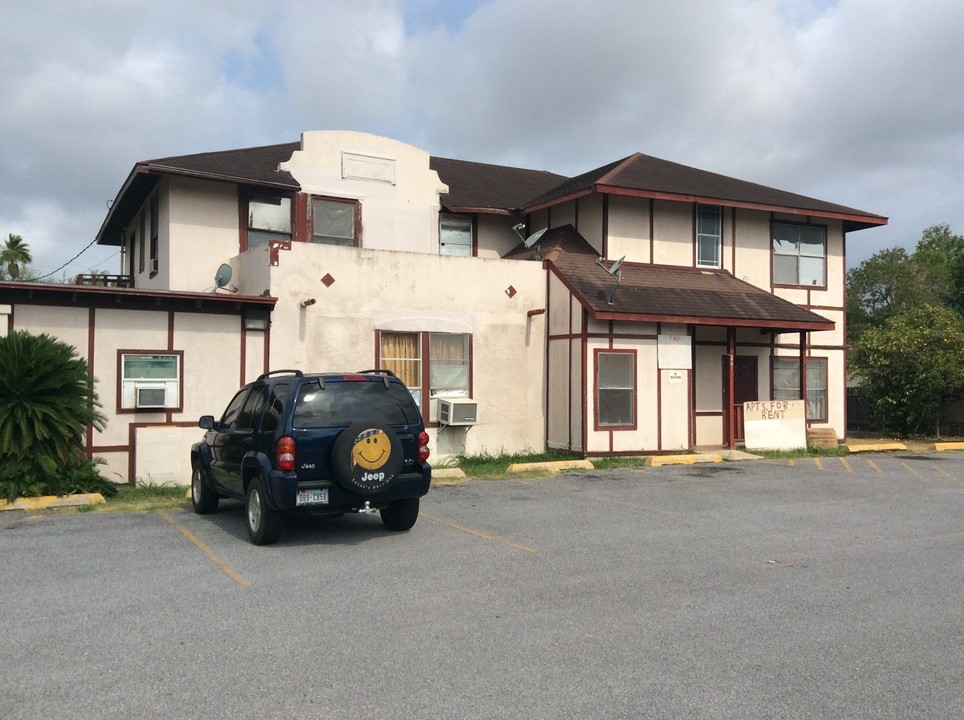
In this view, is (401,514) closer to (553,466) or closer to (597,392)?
(553,466)

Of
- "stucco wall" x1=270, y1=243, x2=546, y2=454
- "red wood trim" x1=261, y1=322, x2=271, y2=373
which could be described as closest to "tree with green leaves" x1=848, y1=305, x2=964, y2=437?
"stucco wall" x1=270, y1=243, x2=546, y2=454

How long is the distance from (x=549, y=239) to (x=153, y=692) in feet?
56.9

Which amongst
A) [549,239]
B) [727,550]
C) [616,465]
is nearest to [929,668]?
[727,550]

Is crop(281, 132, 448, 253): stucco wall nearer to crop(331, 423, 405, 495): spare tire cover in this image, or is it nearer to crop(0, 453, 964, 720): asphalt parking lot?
crop(0, 453, 964, 720): asphalt parking lot

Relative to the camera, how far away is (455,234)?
21.5m

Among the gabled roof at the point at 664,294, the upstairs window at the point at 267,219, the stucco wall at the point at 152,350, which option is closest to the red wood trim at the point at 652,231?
the gabled roof at the point at 664,294

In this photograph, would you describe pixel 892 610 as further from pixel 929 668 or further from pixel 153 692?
pixel 153 692

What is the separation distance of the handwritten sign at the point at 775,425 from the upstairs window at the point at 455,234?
7.76m

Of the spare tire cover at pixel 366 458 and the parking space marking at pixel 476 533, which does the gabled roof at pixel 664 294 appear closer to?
the parking space marking at pixel 476 533

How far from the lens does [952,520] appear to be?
36.9 feet

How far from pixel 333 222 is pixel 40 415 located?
892 cm

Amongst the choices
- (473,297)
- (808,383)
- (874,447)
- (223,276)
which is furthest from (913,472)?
(223,276)

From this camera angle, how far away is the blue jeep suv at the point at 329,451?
924cm

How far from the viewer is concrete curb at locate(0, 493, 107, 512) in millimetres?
12180
